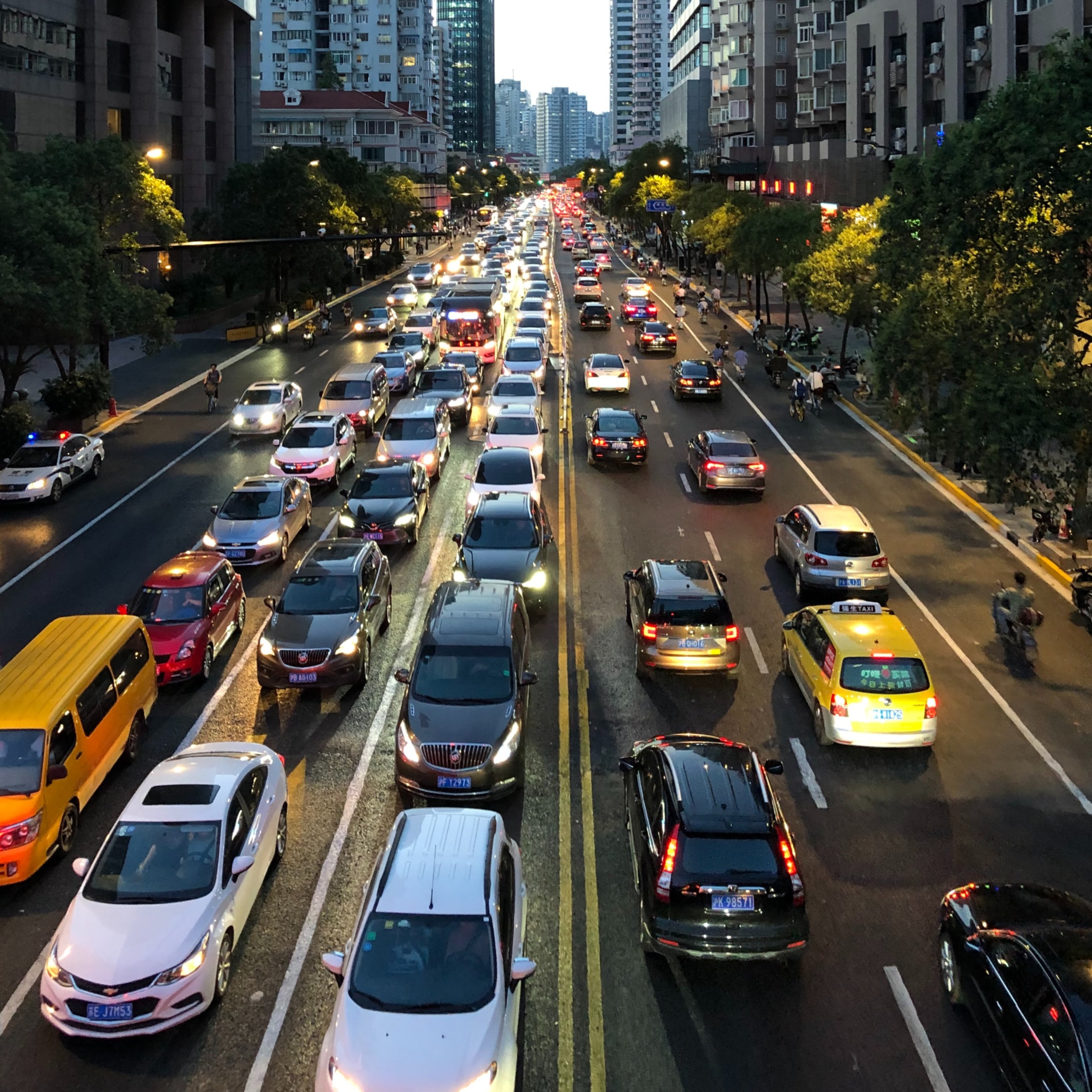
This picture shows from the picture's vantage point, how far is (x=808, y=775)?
15180mm

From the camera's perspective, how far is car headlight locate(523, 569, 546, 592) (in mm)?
20562

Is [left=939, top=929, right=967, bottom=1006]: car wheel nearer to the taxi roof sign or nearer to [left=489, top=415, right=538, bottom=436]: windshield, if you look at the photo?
the taxi roof sign

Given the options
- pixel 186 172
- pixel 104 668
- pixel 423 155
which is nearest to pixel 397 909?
pixel 104 668

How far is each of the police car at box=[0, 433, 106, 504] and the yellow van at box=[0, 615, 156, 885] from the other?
46.8 feet

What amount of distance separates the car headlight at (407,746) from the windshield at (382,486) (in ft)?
37.6

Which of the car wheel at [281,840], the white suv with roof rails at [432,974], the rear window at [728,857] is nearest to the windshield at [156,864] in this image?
the car wheel at [281,840]

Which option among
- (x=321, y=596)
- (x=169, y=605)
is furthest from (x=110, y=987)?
(x=169, y=605)

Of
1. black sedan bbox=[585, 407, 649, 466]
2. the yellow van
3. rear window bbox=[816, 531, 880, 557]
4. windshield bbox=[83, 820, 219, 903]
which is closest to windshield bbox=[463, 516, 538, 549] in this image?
rear window bbox=[816, 531, 880, 557]

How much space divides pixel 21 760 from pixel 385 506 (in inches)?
496

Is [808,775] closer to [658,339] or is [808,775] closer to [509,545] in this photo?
[509,545]

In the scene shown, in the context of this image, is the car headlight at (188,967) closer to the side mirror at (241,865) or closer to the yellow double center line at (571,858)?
the side mirror at (241,865)

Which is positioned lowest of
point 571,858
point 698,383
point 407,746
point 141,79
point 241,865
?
point 571,858

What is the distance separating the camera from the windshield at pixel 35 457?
29953 millimetres

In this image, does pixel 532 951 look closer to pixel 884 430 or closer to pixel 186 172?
pixel 884 430
